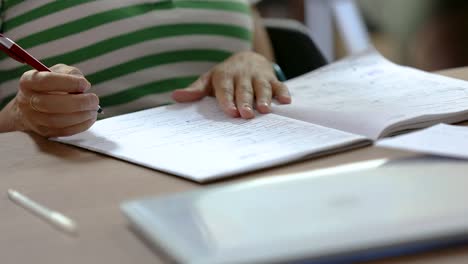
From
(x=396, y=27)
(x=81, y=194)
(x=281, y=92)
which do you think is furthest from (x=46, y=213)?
(x=396, y=27)

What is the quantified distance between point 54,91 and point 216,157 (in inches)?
9.7

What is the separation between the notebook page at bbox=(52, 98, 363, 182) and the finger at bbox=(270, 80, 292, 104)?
62 millimetres

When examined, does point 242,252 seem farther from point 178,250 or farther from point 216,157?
point 216,157

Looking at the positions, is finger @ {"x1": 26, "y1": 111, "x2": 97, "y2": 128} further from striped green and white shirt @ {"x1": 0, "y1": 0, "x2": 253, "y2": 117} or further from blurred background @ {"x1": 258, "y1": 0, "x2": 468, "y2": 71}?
blurred background @ {"x1": 258, "y1": 0, "x2": 468, "y2": 71}

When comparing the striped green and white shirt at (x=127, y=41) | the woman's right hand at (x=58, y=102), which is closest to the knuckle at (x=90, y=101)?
the woman's right hand at (x=58, y=102)

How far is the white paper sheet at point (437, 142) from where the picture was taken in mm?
660

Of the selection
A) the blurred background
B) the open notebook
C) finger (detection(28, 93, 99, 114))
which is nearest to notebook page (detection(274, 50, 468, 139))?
the open notebook

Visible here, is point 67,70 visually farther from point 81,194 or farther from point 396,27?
point 396,27

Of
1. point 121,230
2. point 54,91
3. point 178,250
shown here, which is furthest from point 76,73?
point 178,250

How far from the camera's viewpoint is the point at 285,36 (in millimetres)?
1395

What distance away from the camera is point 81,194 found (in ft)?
2.21

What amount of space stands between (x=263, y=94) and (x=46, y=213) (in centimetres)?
41

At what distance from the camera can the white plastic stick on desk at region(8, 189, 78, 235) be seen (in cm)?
59

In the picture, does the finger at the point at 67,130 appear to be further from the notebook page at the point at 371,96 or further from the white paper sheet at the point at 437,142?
the white paper sheet at the point at 437,142
